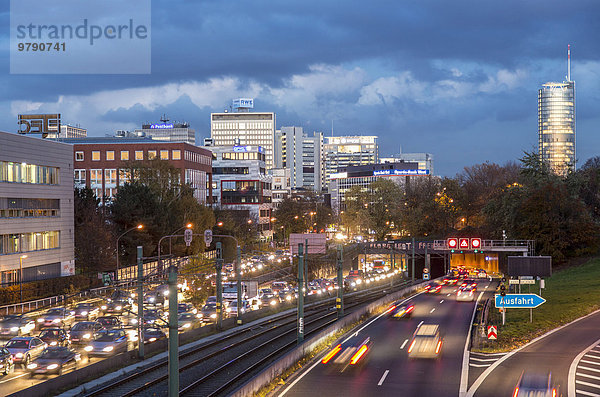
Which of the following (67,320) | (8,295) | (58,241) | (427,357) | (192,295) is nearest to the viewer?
(427,357)

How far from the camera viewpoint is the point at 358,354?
1411 inches

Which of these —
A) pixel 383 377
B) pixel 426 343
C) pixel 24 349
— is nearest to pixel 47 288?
pixel 24 349

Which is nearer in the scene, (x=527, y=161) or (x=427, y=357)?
(x=427, y=357)

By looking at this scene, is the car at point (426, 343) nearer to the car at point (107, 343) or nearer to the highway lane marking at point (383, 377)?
the highway lane marking at point (383, 377)

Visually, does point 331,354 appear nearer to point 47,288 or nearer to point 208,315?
point 208,315

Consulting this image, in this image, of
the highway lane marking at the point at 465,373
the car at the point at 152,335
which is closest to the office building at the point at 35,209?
the car at the point at 152,335

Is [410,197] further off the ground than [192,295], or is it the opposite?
[410,197]

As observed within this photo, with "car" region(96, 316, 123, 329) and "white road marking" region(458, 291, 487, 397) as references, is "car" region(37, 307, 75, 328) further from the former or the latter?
"white road marking" region(458, 291, 487, 397)

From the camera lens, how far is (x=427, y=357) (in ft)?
114

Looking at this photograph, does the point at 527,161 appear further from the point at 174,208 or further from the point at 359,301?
the point at 174,208

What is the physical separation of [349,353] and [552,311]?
821 inches

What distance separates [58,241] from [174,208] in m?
24.3

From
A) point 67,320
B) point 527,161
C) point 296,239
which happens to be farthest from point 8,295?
point 527,161

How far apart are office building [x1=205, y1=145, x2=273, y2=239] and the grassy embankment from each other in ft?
299
